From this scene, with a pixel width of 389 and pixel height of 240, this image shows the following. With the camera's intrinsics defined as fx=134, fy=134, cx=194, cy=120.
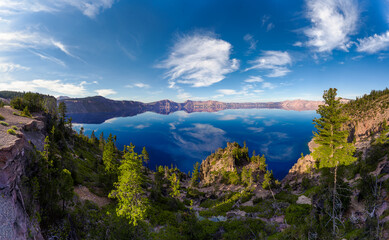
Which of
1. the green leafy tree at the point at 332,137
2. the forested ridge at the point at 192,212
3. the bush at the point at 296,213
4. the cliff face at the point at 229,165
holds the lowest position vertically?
the cliff face at the point at 229,165

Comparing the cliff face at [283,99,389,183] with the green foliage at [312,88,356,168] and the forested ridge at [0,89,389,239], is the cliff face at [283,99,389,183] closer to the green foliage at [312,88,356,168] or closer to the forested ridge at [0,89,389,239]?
the forested ridge at [0,89,389,239]

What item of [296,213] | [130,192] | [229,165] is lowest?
[229,165]

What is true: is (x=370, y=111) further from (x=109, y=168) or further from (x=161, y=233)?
(x=109, y=168)

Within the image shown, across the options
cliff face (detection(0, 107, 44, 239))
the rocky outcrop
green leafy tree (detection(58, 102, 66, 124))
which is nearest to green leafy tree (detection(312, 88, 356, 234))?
cliff face (detection(0, 107, 44, 239))

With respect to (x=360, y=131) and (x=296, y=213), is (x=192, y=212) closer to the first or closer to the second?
(x=296, y=213)

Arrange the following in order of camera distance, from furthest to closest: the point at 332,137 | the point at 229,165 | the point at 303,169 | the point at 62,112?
the point at 229,165
the point at 303,169
the point at 62,112
the point at 332,137

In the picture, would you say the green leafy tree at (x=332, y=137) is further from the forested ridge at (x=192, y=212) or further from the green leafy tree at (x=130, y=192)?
the green leafy tree at (x=130, y=192)

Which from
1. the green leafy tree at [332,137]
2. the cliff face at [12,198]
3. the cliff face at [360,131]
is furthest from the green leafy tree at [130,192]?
the cliff face at [360,131]

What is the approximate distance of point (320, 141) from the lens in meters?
17.5

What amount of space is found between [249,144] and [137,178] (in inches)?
7754

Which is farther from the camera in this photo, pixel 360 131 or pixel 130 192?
pixel 360 131

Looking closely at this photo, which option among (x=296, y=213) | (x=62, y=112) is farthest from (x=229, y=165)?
(x=62, y=112)

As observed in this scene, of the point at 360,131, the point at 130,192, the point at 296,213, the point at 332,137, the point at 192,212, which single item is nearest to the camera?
the point at 130,192

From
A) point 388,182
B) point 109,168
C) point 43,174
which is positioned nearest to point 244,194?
point 388,182
